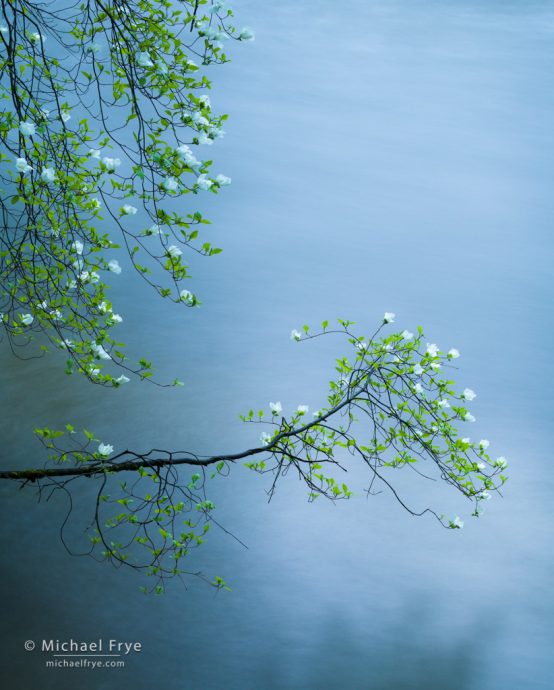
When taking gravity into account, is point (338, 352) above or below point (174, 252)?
above

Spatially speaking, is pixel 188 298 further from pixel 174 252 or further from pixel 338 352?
pixel 338 352

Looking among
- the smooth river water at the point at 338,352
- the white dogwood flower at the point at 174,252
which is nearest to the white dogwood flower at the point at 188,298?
the white dogwood flower at the point at 174,252

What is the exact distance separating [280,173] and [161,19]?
4.87 metres

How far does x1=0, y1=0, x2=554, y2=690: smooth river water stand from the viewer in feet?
13.2

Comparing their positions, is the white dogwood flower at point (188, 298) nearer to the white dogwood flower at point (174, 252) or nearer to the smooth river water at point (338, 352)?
the white dogwood flower at point (174, 252)

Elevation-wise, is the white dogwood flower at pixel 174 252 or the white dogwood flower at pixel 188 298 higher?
the white dogwood flower at pixel 174 252

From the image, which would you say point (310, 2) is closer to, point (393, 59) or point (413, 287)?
Answer: point (393, 59)

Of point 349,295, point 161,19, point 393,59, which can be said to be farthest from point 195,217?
point 393,59

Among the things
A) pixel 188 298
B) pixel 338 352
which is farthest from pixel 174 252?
pixel 338 352

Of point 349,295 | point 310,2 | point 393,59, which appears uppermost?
point 310,2

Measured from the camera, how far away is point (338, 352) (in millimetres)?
5832

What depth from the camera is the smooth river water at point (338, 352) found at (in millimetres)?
4012

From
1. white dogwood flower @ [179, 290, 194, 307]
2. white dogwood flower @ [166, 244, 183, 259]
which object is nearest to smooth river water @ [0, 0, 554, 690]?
white dogwood flower @ [179, 290, 194, 307]

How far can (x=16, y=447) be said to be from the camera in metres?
4.73
